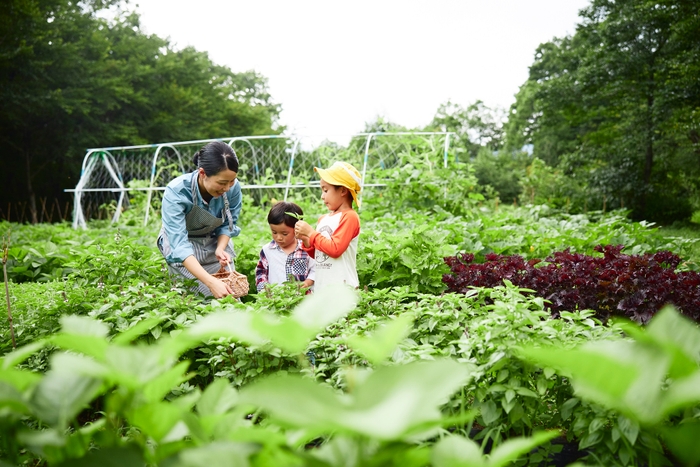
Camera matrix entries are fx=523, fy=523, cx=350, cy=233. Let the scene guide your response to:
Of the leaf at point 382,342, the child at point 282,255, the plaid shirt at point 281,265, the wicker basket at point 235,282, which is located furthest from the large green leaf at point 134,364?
the child at point 282,255

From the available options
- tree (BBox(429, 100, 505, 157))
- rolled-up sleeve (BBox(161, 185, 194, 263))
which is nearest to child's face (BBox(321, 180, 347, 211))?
rolled-up sleeve (BBox(161, 185, 194, 263))

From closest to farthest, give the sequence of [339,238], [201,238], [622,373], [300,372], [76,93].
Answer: [622,373] → [300,372] → [339,238] → [201,238] → [76,93]

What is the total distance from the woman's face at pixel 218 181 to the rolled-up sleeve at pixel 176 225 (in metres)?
0.18

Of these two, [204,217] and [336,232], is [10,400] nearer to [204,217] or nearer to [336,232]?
[336,232]

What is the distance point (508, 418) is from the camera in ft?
6.03

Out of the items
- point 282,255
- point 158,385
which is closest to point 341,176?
point 282,255

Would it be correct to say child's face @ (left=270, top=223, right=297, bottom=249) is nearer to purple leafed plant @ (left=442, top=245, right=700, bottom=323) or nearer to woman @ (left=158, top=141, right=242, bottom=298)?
woman @ (left=158, top=141, right=242, bottom=298)

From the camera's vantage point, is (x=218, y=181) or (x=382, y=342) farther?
(x=218, y=181)

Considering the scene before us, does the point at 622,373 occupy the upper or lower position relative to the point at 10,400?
upper

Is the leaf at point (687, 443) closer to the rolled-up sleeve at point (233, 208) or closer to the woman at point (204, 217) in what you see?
the woman at point (204, 217)

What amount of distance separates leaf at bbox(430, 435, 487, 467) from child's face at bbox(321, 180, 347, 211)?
2.74 meters

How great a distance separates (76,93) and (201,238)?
1797cm

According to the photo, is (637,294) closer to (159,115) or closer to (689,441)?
(689,441)

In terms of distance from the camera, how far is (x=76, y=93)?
1867cm
